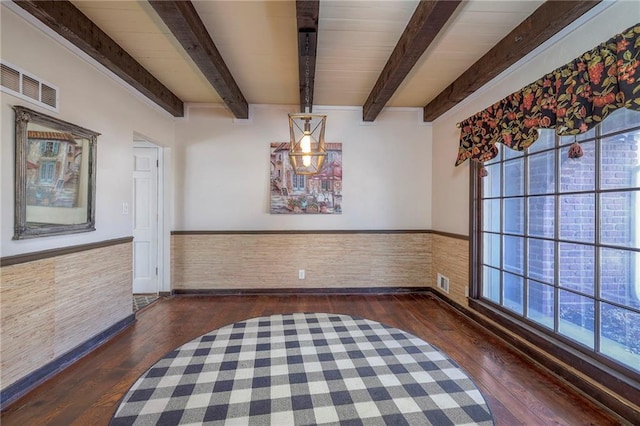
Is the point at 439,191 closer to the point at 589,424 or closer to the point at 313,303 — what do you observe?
the point at 313,303

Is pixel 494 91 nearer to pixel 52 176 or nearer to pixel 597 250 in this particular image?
pixel 597 250

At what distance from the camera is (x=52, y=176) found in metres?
2.12

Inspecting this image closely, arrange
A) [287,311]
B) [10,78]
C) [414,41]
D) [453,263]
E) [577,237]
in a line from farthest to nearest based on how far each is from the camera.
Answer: [453,263]
[287,311]
[414,41]
[577,237]
[10,78]

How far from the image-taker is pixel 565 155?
2143mm

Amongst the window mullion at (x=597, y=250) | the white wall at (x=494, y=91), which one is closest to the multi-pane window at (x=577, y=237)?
the window mullion at (x=597, y=250)

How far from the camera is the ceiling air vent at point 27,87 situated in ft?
5.91

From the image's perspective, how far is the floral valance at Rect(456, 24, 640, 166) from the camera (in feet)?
5.08

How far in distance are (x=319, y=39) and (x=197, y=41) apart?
3.20ft

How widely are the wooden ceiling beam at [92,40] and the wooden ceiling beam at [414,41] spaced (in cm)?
246

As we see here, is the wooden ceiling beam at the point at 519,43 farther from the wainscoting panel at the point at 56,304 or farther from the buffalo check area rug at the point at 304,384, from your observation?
the wainscoting panel at the point at 56,304

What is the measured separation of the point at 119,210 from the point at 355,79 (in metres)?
2.89

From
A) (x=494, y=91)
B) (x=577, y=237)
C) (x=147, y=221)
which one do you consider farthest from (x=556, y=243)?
(x=147, y=221)

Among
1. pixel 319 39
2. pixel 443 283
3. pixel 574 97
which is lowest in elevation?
pixel 443 283

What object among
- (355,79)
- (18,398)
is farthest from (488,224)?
(18,398)
